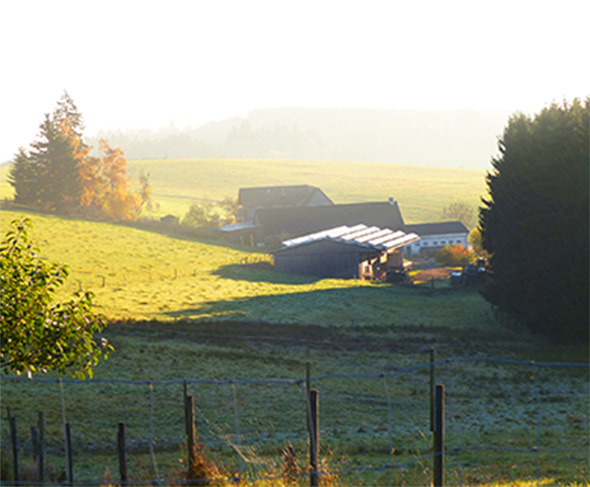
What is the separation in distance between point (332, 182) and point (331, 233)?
97.3 meters

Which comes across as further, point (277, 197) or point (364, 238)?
point (277, 197)

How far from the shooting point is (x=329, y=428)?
1930cm

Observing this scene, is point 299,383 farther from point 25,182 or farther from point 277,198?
point 277,198

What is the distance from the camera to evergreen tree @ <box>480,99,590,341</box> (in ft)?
116

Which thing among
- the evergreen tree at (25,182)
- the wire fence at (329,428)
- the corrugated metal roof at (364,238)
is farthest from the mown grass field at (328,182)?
the wire fence at (329,428)

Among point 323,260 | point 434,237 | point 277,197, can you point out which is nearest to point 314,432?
point 323,260

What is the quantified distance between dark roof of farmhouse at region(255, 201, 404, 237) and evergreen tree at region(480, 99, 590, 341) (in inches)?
2032

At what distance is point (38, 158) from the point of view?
Answer: 92875 mm

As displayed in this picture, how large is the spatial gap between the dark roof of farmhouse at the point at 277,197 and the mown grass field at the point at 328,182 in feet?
45.5

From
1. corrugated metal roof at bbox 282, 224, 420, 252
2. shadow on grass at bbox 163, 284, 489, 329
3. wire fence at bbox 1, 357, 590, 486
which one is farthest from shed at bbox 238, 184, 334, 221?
wire fence at bbox 1, 357, 590, 486

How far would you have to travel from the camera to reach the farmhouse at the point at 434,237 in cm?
9150

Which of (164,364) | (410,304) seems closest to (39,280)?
(164,364)

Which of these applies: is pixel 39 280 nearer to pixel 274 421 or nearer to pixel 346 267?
pixel 274 421

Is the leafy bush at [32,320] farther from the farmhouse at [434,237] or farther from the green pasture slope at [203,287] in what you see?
the farmhouse at [434,237]
